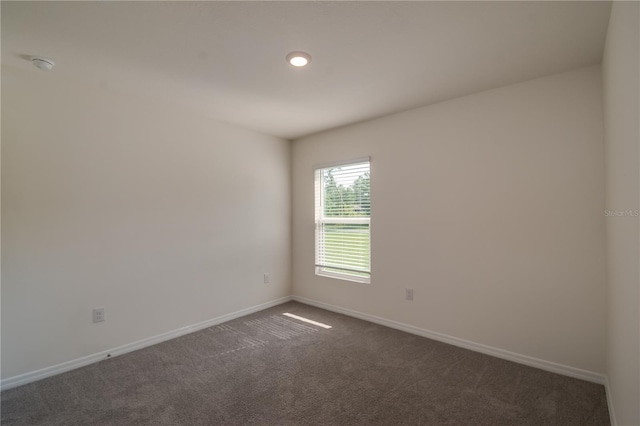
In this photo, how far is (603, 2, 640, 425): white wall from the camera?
48.2 inches

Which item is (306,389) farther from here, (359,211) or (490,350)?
(359,211)

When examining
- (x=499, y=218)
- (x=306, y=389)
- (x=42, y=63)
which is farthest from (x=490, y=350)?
(x=42, y=63)

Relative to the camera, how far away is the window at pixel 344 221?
3689 millimetres

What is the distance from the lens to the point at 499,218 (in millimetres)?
2646

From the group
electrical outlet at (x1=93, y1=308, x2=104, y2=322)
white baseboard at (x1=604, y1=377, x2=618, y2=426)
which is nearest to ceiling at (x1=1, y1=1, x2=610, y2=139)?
electrical outlet at (x1=93, y1=308, x2=104, y2=322)

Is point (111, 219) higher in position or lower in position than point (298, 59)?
lower

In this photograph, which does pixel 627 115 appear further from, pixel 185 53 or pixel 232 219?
pixel 232 219

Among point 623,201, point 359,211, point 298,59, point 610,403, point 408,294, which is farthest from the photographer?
point 359,211

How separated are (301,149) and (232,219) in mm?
1462

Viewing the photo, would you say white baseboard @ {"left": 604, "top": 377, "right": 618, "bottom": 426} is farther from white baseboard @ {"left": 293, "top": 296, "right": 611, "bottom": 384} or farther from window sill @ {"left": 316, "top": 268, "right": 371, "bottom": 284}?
window sill @ {"left": 316, "top": 268, "right": 371, "bottom": 284}

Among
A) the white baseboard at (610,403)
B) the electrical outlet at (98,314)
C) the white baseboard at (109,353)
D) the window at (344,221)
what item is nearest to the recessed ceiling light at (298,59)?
the window at (344,221)

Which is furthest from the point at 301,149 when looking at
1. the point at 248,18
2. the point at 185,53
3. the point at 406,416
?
the point at 406,416

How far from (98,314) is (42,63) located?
2.06 meters

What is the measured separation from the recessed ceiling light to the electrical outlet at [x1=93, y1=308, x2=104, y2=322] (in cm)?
269
